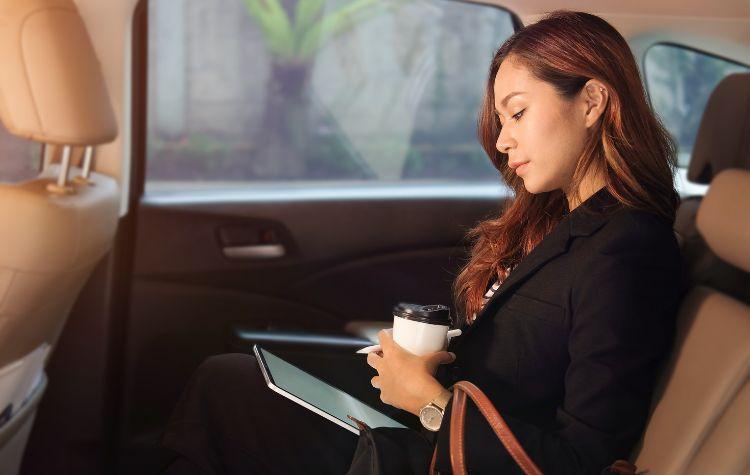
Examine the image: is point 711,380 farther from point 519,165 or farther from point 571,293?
point 519,165

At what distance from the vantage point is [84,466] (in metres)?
2.38

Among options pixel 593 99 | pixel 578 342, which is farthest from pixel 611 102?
pixel 578 342

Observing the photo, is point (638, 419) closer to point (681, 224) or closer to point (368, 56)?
point (681, 224)

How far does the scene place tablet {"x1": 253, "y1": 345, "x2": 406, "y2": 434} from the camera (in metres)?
1.50

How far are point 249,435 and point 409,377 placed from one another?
375mm

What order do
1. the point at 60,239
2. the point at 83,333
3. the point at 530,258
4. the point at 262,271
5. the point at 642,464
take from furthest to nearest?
the point at 262,271
the point at 83,333
the point at 60,239
the point at 530,258
the point at 642,464

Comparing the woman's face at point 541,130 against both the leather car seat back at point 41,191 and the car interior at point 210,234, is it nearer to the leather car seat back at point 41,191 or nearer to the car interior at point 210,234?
the car interior at point 210,234

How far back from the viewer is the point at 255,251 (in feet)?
8.52

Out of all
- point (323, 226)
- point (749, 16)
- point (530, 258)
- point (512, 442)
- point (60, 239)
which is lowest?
point (323, 226)

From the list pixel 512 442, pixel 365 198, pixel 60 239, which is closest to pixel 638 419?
pixel 512 442

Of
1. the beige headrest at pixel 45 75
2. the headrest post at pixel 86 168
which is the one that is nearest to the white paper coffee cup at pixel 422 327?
the beige headrest at pixel 45 75

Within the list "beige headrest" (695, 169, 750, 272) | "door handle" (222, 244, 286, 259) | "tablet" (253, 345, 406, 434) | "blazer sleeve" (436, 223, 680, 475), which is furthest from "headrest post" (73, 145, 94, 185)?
"beige headrest" (695, 169, 750, 272)

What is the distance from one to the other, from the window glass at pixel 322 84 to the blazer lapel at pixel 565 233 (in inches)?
102

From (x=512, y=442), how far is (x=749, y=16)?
1.32 metres
